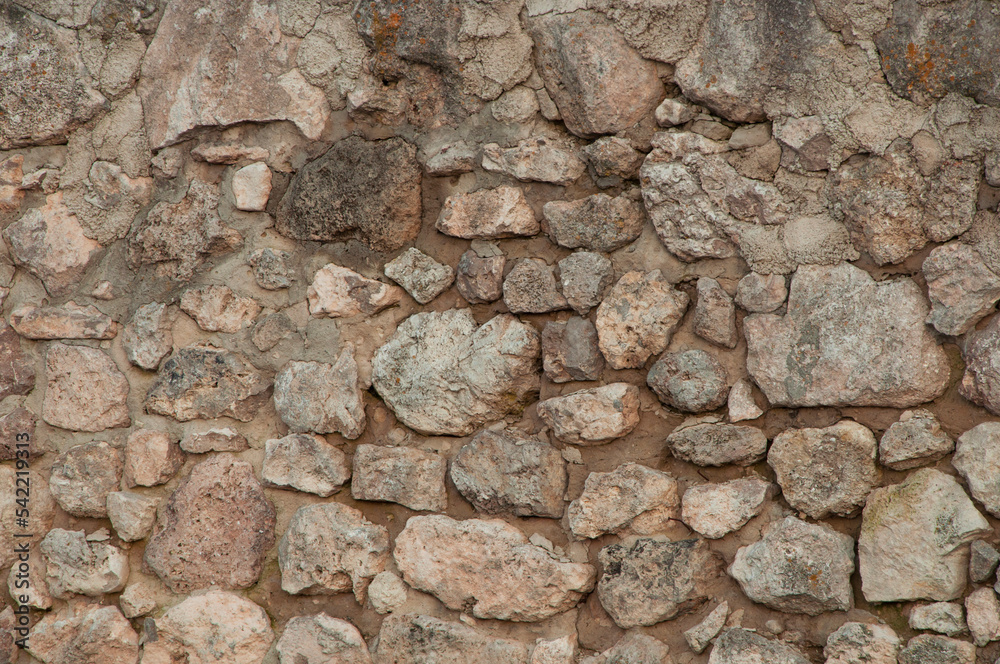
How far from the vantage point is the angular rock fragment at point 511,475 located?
77.3 inches

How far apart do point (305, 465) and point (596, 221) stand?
3.32 ft

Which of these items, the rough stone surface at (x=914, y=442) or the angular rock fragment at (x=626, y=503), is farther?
the angular rock fragment at (x=626, y=503)

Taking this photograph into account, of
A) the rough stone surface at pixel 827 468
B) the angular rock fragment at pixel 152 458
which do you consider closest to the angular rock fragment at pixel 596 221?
the rough stone surface at pixel 827 468

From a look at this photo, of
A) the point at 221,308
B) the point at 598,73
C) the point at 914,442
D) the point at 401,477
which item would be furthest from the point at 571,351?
the point at 221,308

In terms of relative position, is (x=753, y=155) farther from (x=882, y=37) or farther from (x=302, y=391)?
(x=302, y=391)

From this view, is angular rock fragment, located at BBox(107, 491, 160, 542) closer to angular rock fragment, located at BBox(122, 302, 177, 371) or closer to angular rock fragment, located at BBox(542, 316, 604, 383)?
angular rock fragment, located at BBox(122, 302, 177, 371)

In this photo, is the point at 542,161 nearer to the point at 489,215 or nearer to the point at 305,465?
the point at 489,215

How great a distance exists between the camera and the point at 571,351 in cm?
196

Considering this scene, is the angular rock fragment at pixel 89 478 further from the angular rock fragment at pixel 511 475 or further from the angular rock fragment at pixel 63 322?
the angular rock fragment at pixel 511 475

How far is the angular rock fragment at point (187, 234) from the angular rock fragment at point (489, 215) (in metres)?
0.63

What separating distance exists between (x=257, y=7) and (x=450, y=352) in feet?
3.49

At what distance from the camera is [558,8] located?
193 cm

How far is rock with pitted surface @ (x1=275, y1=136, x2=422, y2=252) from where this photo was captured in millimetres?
2076

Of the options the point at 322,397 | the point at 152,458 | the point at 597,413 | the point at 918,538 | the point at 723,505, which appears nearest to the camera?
the point at 918,538
